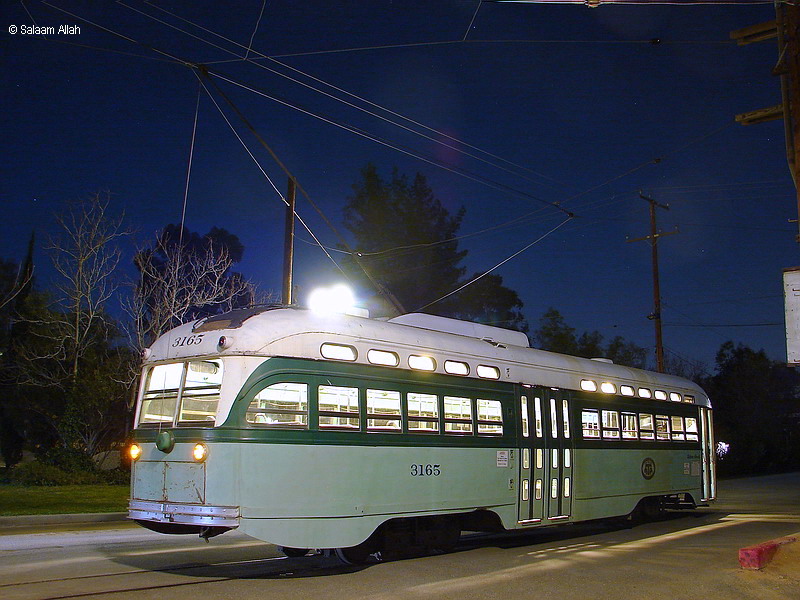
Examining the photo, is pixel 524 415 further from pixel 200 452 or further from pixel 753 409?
pixel 753 409

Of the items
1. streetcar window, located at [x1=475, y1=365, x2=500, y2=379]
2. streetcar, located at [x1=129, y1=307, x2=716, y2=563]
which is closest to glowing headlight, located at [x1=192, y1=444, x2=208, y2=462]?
streetcar, located at [x1=129, y1=307, x2=716, y2=563]

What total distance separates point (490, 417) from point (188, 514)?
5.12 metres

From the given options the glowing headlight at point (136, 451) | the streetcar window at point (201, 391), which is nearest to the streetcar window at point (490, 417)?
the streetcar window at point (201, 391)

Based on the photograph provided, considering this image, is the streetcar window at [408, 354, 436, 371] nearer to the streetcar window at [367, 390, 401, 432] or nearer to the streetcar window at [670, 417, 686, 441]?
the streetcar window at [367, 390, 401, 432]

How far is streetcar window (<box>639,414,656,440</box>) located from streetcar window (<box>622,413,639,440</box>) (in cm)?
26

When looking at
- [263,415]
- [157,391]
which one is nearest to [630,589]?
[263,415]

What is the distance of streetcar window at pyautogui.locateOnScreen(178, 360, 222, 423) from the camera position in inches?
382

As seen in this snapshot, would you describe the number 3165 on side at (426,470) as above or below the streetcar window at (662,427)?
below

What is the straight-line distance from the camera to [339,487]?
395 inches

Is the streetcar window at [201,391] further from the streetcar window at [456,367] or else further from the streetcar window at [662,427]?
the streetcar window at [662,427]

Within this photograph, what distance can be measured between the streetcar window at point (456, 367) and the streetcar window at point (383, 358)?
1.09m

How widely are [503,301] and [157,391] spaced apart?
119 ft

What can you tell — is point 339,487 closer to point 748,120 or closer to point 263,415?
point 263,415

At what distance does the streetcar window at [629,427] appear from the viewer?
633 inches
